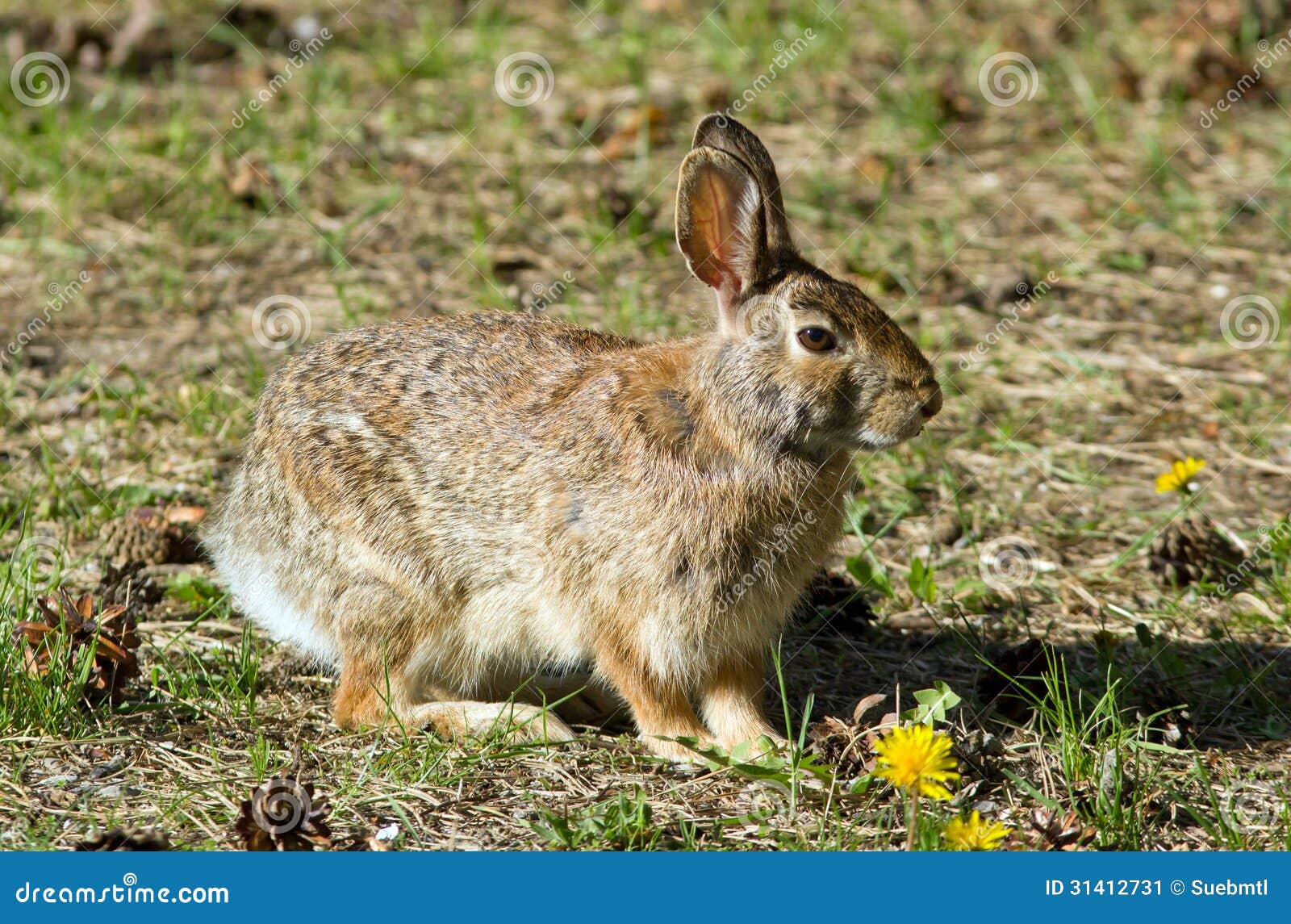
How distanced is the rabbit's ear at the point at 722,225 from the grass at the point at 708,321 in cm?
28

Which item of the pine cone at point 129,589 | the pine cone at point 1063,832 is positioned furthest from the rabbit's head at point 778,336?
the pine cone at point 129,589

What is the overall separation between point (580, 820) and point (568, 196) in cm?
419

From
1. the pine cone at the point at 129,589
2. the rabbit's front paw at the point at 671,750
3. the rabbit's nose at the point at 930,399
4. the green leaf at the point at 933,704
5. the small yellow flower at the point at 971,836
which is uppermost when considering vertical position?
the rabbit's nose at the point at 930,399

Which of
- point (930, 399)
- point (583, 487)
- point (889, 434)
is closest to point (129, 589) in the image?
point (583, 487)

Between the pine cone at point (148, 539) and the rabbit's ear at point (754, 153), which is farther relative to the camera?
the pine cone at point (148, 539)

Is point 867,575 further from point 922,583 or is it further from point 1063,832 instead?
point 1063,832

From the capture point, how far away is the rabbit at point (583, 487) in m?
3.91

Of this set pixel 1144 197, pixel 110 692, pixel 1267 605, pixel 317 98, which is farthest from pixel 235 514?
pixel 1144 197

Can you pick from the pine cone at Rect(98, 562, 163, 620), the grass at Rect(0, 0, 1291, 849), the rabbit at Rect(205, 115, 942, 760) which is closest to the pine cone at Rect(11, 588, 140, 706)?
the grass at Rect(0, 0, 1291, 849)

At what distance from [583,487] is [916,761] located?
128 cm

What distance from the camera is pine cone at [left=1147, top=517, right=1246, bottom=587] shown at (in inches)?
200

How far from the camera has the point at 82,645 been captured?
162 inches

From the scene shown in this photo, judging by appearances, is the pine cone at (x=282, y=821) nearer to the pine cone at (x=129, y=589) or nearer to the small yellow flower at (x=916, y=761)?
the pine cone at (x=129, y=589)

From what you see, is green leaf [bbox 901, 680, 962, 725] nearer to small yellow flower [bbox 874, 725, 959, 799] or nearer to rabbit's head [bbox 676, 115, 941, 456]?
small yellow flower [bbox 874, 725, 959, 799]
